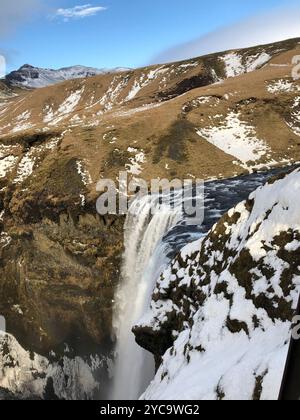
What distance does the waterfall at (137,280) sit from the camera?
22859mm

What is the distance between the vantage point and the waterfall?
75.0 feet

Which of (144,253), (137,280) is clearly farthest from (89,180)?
(137,280)

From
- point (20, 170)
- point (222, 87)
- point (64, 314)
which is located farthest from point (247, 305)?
point (222, 87)

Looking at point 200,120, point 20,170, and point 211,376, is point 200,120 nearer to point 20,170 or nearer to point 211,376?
point 20,170

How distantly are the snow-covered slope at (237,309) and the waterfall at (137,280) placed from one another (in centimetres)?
820

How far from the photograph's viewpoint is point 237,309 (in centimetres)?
1062

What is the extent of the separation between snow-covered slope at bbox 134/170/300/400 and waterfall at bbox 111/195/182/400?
26.9ft

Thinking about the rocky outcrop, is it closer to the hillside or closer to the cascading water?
the hillside

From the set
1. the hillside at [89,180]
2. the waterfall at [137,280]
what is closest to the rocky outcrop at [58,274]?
the hillside at [89,180]

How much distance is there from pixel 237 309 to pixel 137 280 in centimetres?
1893

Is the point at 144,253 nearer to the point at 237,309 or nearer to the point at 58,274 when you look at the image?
the point at 58,274

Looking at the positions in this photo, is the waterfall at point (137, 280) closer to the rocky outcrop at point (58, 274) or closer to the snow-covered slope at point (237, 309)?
the rocky outcrop at point (58, 274)

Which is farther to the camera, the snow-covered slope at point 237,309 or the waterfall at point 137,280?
the waterfall at point 137,280

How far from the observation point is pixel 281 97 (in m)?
53.9
